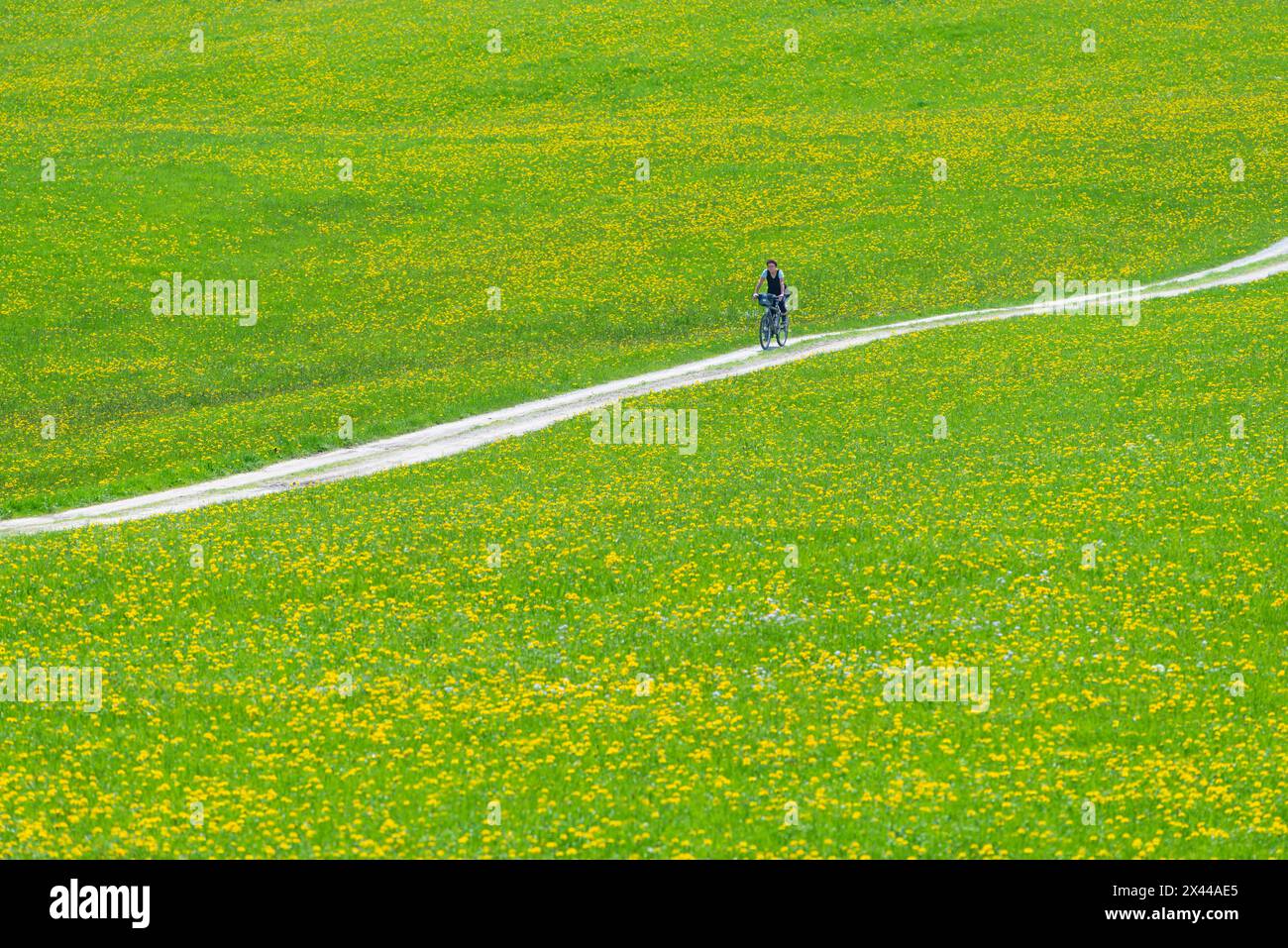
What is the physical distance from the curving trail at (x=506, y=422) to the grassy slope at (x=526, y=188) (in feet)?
4.78

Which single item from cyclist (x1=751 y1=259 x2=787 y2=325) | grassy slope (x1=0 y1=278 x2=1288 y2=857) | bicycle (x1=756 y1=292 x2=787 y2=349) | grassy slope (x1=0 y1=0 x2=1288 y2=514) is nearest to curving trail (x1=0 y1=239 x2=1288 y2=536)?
bicycle (x1=756 y1=292 x2=787 y2=349)

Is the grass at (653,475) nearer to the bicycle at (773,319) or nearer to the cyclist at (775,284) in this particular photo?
the bicycle at (773,319)

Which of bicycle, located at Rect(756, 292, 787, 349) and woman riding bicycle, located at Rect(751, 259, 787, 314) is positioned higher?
woman riding bicycle, located at Rect(751, 259, 787, 314)

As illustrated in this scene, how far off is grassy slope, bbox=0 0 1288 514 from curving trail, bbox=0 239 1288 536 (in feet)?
4.78

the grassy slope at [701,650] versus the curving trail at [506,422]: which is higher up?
the curving trail at [506,422]

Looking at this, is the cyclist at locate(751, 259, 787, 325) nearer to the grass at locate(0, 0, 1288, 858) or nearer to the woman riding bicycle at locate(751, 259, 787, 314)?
the woman riding bicycle at locate(751, 259, 787, 314)

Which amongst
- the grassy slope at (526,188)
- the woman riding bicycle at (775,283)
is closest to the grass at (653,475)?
the grassy slope at (526,188)

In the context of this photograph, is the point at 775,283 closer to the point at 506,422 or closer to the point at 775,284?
the point at 775,284

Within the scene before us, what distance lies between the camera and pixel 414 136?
238 feet

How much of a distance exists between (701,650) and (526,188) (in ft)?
158

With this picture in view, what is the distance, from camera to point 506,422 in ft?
128

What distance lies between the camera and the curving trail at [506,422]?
3256 cm

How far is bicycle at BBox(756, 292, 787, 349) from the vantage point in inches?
1768

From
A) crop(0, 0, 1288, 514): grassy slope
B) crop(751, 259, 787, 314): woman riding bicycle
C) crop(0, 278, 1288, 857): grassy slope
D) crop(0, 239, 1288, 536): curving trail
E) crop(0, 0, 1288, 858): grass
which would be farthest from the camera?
crop(0, 0, 1288, 514): grassy slope
